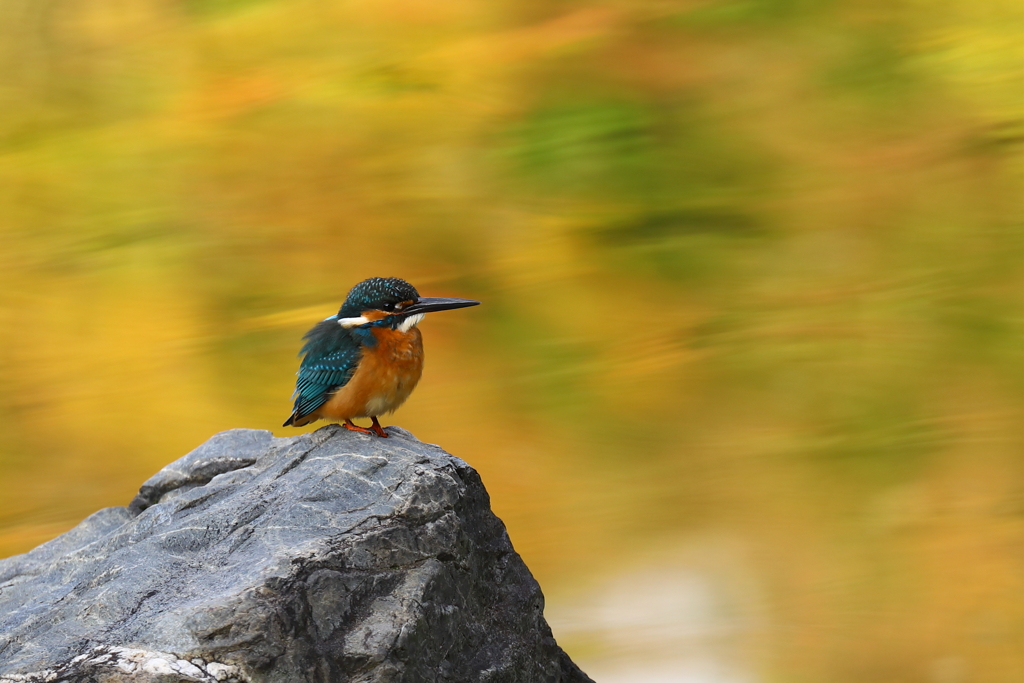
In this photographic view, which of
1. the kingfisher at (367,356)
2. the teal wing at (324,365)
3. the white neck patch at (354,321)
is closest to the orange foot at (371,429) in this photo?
the kingfisher at (367,356)

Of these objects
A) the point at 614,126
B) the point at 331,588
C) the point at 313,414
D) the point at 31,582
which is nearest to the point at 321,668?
the point at 331,588

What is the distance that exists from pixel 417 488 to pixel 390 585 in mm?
340

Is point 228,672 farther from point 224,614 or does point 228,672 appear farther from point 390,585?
point 390,585

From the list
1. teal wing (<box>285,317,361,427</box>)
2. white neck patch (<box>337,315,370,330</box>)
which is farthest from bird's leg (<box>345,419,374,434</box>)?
white neck patch (<box>337,315,370,330</box>)

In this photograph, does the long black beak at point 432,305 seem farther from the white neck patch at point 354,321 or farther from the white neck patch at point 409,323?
the white neck patch at point 354,321

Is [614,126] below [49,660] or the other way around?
the other way around

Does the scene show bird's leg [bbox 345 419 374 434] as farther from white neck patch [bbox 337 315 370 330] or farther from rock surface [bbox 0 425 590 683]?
white neck patch [bbox 337 315 370 330]

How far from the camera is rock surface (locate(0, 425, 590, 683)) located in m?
2.96

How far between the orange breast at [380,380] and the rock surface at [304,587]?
0.11 metres

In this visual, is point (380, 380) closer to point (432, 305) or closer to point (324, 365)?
point (324, 365)

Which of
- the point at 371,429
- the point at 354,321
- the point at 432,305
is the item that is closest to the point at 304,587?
the point at 371,429

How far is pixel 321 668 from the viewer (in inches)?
119

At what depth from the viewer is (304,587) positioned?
3.06 meters

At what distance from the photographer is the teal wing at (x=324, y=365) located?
3775 mm
